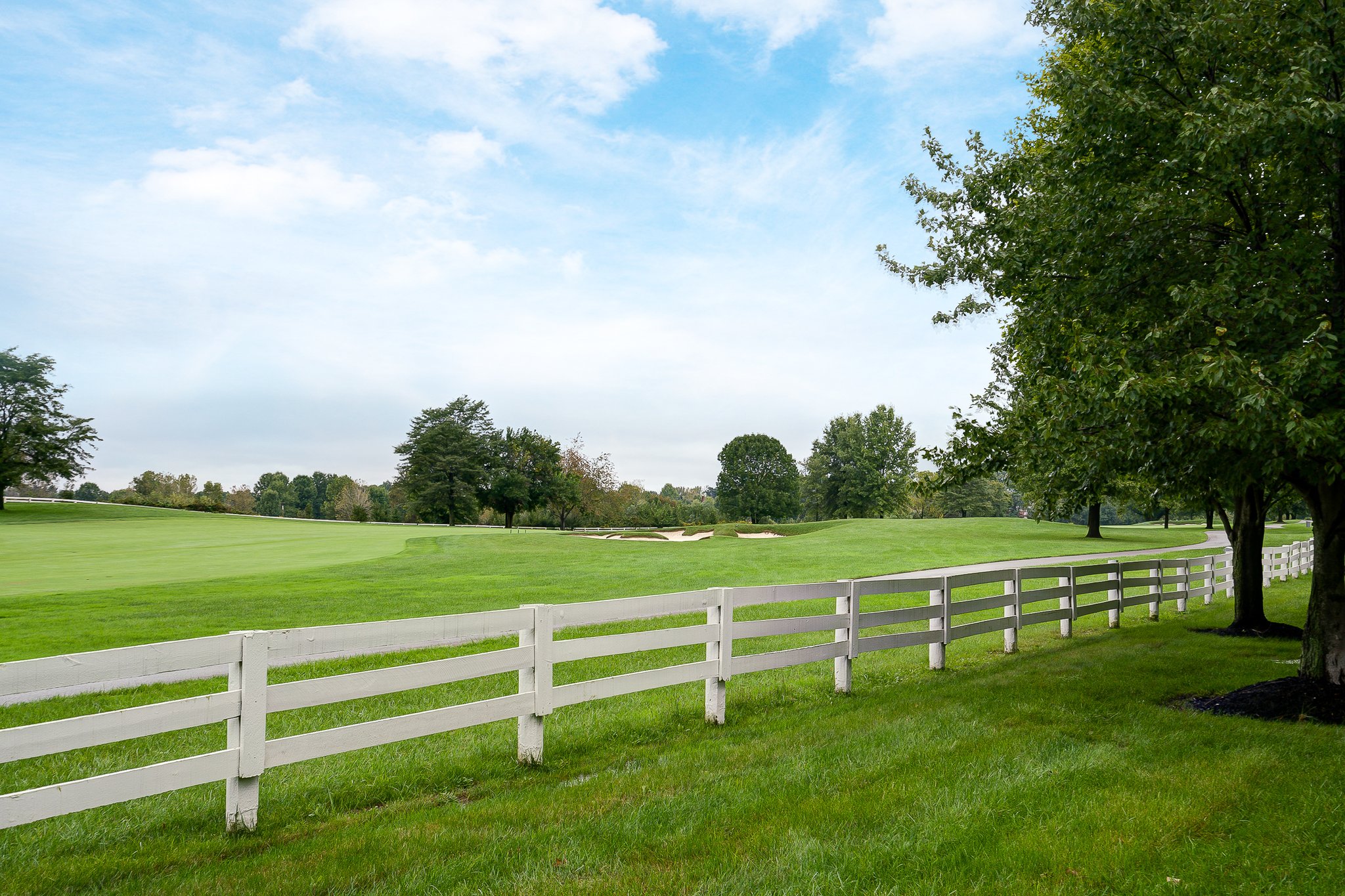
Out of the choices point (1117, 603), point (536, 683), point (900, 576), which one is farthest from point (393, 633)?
point (900, 576)

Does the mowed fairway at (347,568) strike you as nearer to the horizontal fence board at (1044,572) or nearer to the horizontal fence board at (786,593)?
the horizontal fence board at (786,593)

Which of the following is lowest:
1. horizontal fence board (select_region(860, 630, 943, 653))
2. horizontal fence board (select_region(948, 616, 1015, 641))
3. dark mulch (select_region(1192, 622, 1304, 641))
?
dark mulch (select_region(1192, 622, 1304, 641))

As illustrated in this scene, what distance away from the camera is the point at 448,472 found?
8294 cm

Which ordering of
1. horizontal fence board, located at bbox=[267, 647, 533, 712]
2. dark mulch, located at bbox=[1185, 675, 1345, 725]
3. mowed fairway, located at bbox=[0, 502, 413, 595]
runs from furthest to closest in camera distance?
mowed fairway, located at bbox=[0, 502, 413, 595]
dark mulch, located at bbox=[1185, 675, 1345, 725]
horizontal fence board, located at bbox=[267, 647, 533, 712]

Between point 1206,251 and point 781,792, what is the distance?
7708 millimetres

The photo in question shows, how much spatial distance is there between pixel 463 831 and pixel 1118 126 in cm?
862

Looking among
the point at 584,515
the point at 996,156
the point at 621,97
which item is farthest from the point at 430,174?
the point at 584,515

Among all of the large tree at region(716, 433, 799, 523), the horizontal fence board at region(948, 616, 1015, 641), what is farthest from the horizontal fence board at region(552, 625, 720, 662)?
the large tree at region(716, 433, 799, 523)

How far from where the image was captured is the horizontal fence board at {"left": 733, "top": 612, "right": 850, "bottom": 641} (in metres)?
7.61

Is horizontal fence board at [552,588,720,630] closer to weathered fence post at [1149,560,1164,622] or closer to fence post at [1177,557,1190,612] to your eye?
weathered fence post at [1149,560,1164,622]

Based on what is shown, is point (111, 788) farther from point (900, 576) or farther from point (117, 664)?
point (900, 576)

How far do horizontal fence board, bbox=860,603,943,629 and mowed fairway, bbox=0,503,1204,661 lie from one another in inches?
382

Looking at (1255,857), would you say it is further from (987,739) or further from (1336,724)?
(1336,724)

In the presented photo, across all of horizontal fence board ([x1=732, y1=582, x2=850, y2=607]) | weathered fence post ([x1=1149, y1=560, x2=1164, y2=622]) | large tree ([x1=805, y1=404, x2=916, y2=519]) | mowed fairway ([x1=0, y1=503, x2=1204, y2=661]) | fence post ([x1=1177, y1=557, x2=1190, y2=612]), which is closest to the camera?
horizontal fence board ([x1=732, y1=582, x2=850, y2=607])
